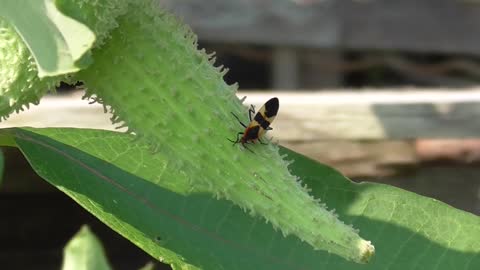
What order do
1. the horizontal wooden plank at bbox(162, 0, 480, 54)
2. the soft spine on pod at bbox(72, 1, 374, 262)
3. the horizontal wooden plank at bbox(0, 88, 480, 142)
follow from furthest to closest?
the horizontal wooden plank at bbox(162, 0, 480, 54), the horizontal wooden plank at bbox(0, 88, 480, 142), the soft spine on pod at bbox(72, 1, 374, 262)

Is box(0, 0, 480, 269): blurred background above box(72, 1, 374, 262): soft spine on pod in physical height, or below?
below

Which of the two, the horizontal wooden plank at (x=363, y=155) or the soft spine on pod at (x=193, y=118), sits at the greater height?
the soft spine on pod at (x=193, y=118)

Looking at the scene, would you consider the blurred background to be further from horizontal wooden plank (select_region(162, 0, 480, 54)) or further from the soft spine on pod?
the soft spine on pod

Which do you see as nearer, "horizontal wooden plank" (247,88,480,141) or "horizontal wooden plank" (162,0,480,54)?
"horizontal wooden plank" (247,88,480,141)

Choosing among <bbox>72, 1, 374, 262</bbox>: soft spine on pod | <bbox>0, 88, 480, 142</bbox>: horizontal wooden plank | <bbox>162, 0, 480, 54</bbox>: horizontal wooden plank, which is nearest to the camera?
<bbox>72, 1, 374, 262</bbox>: soft spine on pod

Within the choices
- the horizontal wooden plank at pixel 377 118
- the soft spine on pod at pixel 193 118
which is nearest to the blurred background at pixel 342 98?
the horizontal wooden plank at pixel 377 118

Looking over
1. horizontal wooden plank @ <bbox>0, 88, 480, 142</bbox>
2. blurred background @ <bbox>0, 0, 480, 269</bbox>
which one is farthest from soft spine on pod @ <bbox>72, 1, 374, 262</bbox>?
horizontal wooden plank @ <bbox>0, 88, 480, 142</bbox>

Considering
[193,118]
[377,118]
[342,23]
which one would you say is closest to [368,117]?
[377,118]

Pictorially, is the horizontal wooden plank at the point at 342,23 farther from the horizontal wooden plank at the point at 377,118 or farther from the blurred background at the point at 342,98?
the horizontal wooden plank at the point at 377,118

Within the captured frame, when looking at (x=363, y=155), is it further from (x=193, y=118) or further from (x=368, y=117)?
(x=193, y=118)
